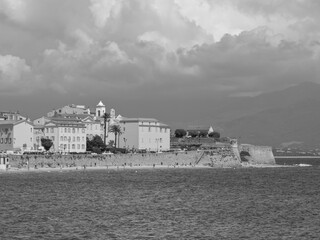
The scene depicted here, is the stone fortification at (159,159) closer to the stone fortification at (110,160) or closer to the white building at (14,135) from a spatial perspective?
the stone fortification at (110,160)

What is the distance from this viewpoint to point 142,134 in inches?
6575

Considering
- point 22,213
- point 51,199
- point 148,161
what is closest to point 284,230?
point 22,213

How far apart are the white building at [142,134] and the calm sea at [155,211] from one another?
78.9m

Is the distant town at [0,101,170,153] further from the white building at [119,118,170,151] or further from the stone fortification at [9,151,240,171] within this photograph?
the stone fortification at [9,151,240,171]

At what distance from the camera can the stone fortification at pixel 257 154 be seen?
167 metres

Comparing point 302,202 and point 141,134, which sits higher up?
point 141,134

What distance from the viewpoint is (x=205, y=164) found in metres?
151

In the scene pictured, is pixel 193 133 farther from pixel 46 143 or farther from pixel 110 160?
pixel 110 160

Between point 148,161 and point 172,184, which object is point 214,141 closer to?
point 148,161

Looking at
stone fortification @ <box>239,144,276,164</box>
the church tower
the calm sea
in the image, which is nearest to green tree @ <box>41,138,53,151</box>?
the church tower

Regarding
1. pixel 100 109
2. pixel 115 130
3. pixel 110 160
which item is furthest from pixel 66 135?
pixel 100 109

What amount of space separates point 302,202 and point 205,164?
84589mm

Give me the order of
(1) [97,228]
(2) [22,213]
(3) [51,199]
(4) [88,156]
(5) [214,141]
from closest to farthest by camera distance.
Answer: (1) [97,228] < (2) [22,213] < (3) [51,199] < (4) [88,156] < (5) [214,141]

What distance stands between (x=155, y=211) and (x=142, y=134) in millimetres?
111088
